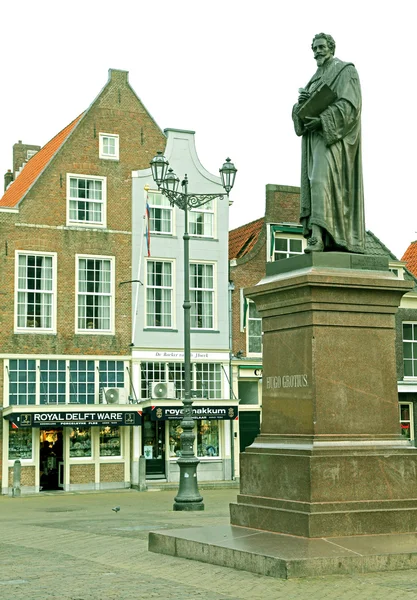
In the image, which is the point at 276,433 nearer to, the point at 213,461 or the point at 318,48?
the point at 318,48

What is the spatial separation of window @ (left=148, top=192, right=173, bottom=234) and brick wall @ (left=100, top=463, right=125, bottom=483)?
28.7 feet

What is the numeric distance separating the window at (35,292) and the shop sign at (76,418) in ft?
10.6

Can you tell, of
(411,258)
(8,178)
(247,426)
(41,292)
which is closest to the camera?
(41,292)

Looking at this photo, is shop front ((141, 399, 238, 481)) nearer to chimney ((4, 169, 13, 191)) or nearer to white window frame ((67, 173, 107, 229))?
white window frame ((67, 173, 107, 229))

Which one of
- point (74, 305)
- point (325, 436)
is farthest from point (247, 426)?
point (325, 436)

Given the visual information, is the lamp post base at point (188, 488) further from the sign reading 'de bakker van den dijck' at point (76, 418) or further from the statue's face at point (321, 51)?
the statue's face at point (321, 51)

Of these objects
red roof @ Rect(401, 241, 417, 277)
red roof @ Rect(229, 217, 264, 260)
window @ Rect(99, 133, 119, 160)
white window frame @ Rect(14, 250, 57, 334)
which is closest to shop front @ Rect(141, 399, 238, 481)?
white window frame @ Rect(14, 250, 57, 334)

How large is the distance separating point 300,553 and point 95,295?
26.2 meters

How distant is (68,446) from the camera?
33312 mm

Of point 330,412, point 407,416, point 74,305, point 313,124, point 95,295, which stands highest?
point 95,295

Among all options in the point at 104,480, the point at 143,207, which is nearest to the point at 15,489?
the point at 104,480

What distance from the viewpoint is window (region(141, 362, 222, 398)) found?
3547 centimetres

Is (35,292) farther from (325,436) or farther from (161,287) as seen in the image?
(325,436)

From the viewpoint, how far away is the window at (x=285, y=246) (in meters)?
38.2
